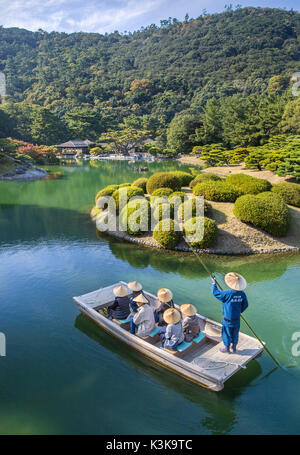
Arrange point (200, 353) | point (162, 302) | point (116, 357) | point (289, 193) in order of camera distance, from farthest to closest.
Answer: point (289, 193) → point (162, 302) → point (116, 357) → point (200, 353)

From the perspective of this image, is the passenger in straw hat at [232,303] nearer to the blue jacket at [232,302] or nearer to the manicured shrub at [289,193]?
the blue jacket at [232,302]

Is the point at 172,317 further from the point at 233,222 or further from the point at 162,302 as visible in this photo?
the point at 233,222

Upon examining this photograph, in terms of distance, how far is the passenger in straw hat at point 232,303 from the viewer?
17.0ft

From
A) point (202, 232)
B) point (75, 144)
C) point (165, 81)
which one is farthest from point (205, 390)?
point (165, 81)

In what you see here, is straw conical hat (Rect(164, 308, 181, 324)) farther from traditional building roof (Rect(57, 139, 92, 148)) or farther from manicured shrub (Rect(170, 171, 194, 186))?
traditional building roof (Rect(57, 139, 92, 148))

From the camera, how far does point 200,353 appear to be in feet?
18.3

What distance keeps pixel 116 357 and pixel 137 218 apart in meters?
7.50

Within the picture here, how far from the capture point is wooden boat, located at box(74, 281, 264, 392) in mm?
4957

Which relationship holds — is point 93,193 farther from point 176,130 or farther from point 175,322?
point 176,130

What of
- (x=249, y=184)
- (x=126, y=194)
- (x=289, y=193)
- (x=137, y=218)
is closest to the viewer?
(x=137, y=218)

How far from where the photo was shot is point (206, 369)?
498 centimetres

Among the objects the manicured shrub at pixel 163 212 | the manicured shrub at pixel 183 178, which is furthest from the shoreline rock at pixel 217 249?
the manicured shrub at pixel 183 178

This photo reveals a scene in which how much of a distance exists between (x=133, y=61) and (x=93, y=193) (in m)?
134

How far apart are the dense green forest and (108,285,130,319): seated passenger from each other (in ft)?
92.7
